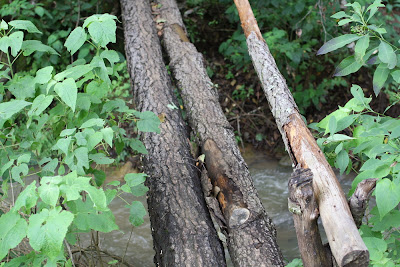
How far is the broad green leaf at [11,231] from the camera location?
1767mm

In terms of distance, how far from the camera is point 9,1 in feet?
19.4

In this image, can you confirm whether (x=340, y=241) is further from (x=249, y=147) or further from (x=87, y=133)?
(x=249, y=147)

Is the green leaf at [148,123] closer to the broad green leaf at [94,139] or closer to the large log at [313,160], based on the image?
the broad green leaf at [94,139]

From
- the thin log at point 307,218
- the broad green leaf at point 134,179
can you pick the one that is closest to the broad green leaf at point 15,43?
the broad green leaf at point 134,179

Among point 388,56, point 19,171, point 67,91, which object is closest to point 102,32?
point 67,91

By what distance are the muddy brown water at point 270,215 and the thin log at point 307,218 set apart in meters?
1.70

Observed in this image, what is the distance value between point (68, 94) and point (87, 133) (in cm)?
22

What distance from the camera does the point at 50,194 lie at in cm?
169

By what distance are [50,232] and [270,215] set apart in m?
3.34

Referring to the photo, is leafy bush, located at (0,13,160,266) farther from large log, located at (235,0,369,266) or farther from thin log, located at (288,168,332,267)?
large log, located at (235,0,369,266)

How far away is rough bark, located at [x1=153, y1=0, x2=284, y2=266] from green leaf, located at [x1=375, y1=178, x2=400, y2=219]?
2.97 feet

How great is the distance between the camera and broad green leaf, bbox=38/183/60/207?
5.50ft

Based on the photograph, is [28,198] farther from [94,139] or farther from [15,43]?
[15,43]

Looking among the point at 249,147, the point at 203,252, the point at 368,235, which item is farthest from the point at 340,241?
the point at 249,147
